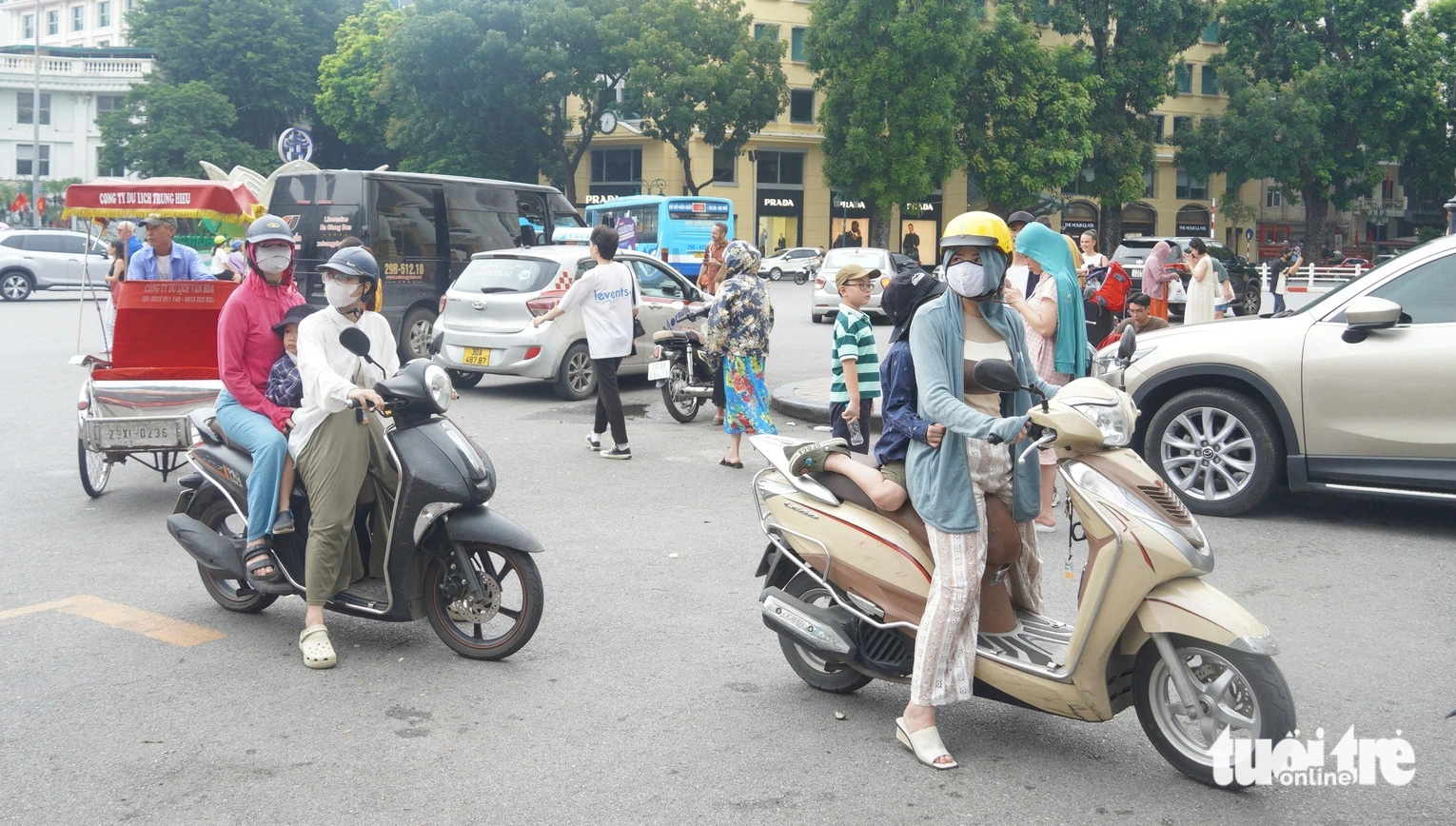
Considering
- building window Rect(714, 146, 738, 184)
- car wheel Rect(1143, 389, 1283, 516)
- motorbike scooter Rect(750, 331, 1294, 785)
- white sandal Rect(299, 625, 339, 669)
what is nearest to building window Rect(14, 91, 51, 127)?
building window Rect(714, 146, 738, 184)

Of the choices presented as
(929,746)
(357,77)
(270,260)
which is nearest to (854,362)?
(270,260)

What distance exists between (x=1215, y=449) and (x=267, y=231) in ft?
18.5

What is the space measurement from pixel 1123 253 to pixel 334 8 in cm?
4440

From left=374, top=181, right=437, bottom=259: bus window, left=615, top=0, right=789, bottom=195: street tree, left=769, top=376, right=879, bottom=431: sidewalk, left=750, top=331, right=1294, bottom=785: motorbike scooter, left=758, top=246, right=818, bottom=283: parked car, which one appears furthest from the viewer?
left=758, top=246, right=818, bottom=283: parked car

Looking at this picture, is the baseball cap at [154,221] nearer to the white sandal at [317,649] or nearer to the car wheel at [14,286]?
the white sandal at [317,649]

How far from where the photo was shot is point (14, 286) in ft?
94.4

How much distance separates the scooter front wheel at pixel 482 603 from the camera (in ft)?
16.3

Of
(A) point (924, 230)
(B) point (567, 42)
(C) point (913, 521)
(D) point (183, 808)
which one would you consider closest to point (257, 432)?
(D) point (183, 808)

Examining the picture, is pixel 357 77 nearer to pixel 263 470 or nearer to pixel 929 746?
pixel 263 470

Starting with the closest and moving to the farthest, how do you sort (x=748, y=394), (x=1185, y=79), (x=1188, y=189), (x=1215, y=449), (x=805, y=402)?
(x=1215, y=449) < (x=748, y=394) < (x=805, y=402) < (x=1185, y=79) < (x=1188, y=189)

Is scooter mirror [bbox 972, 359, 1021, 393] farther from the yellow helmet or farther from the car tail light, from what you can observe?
the car tail light

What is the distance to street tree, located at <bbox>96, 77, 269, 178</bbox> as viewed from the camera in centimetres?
5438

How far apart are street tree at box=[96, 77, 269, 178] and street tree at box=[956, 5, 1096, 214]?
3098 centimetres

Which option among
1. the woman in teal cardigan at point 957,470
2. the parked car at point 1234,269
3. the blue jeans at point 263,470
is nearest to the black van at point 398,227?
the blue jeans at point 263,470
